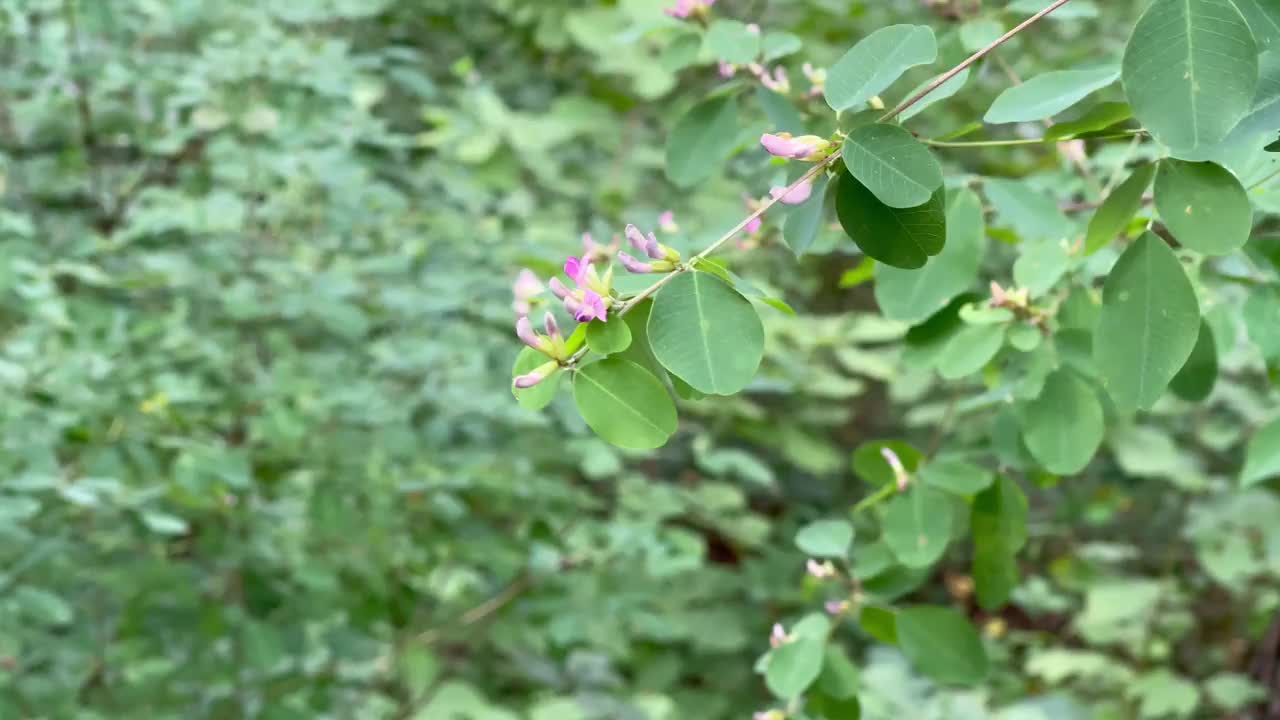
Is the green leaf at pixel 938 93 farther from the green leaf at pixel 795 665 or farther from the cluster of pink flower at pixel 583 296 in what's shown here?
the green leaf at pixel 795 665

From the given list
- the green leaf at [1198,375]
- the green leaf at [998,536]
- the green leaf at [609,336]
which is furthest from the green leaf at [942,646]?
the green leaf at [609,336]

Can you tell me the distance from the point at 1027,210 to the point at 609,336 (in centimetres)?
46

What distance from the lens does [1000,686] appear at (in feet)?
9.56

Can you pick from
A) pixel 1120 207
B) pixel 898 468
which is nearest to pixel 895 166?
pixel 1120 207

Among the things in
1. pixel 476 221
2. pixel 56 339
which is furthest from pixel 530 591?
pixel 56 339

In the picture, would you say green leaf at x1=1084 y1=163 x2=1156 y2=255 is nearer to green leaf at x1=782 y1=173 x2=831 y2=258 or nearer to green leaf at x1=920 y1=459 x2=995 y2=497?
green leaf at x1=782 y1=173 x2=831 y2=258

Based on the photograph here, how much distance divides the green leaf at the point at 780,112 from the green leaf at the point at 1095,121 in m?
0.38

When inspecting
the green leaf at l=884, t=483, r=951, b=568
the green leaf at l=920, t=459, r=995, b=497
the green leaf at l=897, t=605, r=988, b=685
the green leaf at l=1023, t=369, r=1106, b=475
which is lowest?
the green leaf at l=897, t=605, r=988, b=685

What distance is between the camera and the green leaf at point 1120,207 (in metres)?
0.59

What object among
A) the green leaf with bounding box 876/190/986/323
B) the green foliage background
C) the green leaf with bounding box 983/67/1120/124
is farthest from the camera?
the green foliage background

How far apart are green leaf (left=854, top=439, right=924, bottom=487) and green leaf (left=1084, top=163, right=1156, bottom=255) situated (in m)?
0.36

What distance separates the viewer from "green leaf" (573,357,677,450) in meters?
0.56

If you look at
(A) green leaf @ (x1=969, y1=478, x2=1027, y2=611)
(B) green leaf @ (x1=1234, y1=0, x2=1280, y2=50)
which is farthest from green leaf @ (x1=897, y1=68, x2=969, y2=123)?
(A) green leaf @ (x1=969, y1=478, x2=1027, y2=611)

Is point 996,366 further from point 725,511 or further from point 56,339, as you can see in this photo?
point 725,511
